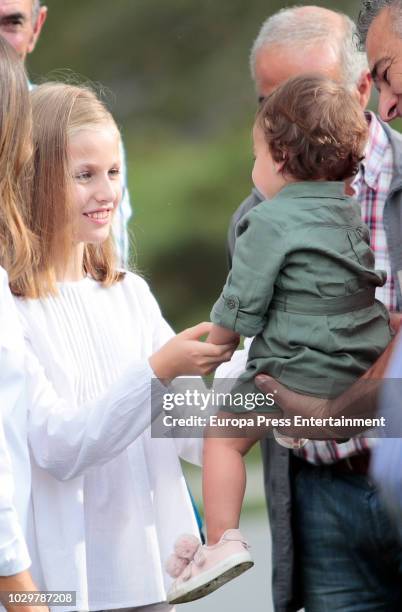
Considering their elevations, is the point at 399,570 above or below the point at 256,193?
below

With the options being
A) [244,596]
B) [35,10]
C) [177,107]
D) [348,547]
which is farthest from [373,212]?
[177,107]

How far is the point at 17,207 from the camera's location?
2428 millimetres

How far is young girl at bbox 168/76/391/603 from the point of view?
7.85 feet

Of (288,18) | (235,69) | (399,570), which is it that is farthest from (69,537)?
(235,69)

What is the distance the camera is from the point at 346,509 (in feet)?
9.50

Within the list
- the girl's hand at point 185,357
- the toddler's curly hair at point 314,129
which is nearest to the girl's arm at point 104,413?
the girl's hand at point 185,357

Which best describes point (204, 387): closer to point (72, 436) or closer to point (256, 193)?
point (72, 436)

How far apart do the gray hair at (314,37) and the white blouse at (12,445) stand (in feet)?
4.60

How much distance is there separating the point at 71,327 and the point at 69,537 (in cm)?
46

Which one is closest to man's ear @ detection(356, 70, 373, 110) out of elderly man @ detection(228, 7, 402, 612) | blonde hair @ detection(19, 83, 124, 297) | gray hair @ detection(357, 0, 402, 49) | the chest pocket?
elderly man @ detection(228, 7, 402, 612)

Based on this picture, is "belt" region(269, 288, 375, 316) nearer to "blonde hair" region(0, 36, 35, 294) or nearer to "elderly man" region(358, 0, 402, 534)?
"elderly man" region(358, 0, 402, 534)

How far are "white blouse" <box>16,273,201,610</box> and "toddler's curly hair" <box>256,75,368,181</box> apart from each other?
1.72 ft

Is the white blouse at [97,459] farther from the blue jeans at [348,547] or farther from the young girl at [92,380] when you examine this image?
the blue jeans at [348,547]

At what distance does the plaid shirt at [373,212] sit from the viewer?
2.79 meters
